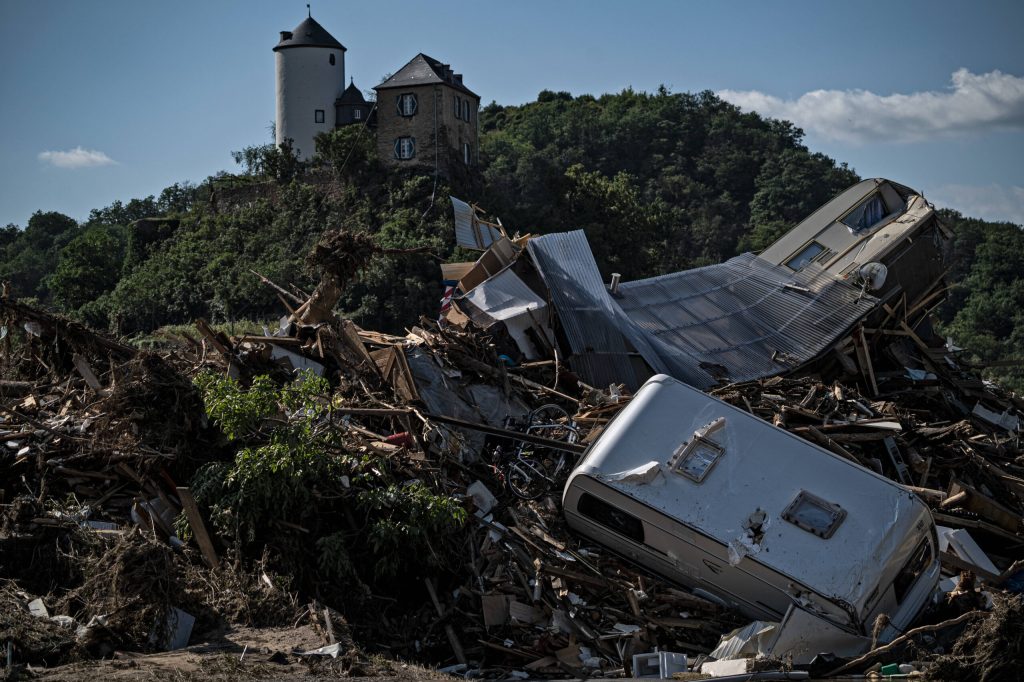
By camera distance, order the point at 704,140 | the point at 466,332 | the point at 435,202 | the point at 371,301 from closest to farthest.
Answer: the point at 466,332 < the point at 371,301 < the point at 435,202 < the point at 704,140

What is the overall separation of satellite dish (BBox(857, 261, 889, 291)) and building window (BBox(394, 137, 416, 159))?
124 feet

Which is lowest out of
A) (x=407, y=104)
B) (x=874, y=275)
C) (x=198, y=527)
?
(x=198, y=527)

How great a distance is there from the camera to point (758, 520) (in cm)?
668

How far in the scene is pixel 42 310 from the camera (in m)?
9.34

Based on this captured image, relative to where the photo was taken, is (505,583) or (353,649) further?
(505,583)

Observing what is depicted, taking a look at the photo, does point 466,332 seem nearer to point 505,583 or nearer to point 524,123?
point 505,583

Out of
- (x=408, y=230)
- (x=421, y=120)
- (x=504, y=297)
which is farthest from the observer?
(x=421, y=120)

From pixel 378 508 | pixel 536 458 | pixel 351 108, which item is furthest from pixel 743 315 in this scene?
pixel 351 108

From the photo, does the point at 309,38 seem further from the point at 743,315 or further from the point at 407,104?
the point at 743,315

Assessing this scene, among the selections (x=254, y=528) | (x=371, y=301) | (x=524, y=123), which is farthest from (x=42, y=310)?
(x=524, y=123)

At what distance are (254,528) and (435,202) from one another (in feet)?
131

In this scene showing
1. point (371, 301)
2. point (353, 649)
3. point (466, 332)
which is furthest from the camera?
point (371, 301)

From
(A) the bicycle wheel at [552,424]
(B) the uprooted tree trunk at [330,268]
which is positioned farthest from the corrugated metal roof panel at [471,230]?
(A) the bicycle wheel at [552,424]

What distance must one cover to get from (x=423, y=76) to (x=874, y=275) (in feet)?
128
